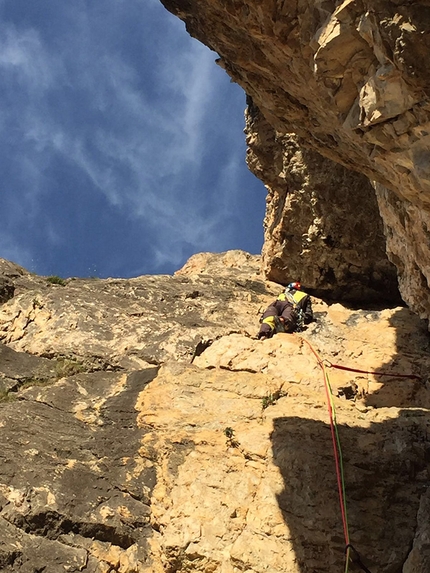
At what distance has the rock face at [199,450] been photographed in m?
6.72

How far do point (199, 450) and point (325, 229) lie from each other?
9.74 meters

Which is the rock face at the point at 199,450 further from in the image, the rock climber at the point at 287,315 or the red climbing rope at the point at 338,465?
the rock climber at the point at 287,315

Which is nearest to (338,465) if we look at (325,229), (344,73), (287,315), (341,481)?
(341,481)

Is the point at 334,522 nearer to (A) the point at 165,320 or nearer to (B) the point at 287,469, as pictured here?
(B) the point at 287,469

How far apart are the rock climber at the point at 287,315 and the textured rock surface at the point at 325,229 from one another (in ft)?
6.63

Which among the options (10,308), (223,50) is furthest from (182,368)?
(223,50)

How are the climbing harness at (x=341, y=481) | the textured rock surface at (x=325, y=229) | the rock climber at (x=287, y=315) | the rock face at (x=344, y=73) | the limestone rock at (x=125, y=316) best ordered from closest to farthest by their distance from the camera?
1. the rock face at (x=344, y=73)
2. the climbing harness at (x=341, y=481)
3. the limestone rock at (x=125, y=316)
4. the rock climber at (x=287, y=315)
5. the textured rock surface at (x=325, y=229)

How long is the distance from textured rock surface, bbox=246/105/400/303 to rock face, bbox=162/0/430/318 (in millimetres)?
5844

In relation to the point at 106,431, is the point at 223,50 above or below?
above

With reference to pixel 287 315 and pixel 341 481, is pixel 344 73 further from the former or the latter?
pixel 287 315

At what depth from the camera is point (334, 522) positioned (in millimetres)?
6938

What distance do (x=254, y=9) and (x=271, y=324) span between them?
726cm

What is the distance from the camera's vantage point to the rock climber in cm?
1271

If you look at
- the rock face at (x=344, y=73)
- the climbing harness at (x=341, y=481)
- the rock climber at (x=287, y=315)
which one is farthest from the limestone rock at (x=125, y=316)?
the rock face at (x=344, y=73)
